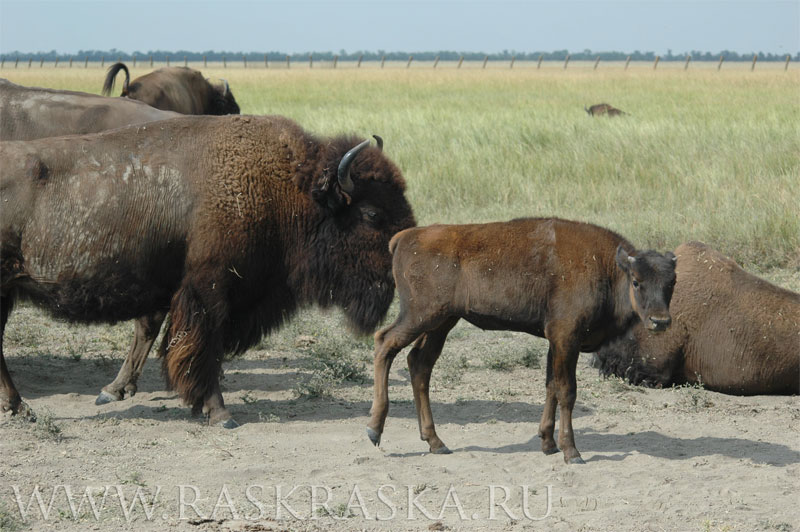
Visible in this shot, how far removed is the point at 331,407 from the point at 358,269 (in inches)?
38.8

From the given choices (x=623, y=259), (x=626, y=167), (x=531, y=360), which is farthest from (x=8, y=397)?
(x=626, y=167)

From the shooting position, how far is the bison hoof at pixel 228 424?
599cm

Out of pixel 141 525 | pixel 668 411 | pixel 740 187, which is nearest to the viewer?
pixel 141 525

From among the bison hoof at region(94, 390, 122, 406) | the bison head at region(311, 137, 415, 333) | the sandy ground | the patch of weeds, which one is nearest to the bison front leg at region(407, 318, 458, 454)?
the sandy ground

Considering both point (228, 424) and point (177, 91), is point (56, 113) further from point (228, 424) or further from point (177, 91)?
point (177, 91)

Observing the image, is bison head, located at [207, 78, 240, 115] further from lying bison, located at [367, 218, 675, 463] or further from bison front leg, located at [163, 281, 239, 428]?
lying bison, located at [367, 218, 675, 463]

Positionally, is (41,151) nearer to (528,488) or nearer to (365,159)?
(365,159)

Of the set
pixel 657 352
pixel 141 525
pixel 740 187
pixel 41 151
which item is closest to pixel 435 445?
pixel 141 525

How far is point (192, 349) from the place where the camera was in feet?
20.0

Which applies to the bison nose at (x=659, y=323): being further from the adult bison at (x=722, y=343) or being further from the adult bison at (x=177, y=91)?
the adult bison at (x=177, y=91)

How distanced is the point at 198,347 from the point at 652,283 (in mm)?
2917

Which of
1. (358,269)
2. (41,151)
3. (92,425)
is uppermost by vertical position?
(41,151)

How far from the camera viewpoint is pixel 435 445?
211 inches

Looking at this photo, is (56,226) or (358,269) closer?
(56,226)
